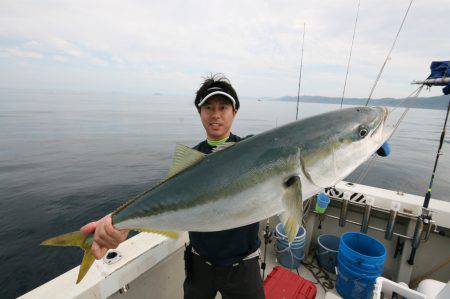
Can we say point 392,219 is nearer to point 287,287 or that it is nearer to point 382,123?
point 287,287

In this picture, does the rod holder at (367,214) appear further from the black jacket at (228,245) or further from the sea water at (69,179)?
the sea water at (69,179)

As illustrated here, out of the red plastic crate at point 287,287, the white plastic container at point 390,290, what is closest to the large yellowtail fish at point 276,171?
the white plastic container at point 390,290

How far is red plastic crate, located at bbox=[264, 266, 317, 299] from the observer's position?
4.22 meters

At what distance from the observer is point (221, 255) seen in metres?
2.78

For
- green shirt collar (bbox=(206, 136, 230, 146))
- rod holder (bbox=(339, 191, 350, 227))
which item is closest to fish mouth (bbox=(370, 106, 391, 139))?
green shirt collar (bbox=(206, 136, 230, 146))

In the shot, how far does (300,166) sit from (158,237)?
285 centimetres

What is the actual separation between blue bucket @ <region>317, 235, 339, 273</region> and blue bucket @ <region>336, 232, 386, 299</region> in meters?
0.64

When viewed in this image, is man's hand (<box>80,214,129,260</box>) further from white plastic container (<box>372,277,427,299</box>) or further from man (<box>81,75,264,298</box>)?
white plastic container (<box>372,277,427,299</box>)

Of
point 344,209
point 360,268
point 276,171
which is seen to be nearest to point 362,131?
point 276,171

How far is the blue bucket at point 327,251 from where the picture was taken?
6.05 meters

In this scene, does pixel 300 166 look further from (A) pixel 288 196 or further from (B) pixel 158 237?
(B) pixel 158 237

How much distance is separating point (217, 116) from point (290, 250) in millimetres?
4597

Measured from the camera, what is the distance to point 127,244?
3.71 m

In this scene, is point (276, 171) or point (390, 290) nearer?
point (276, 171)
